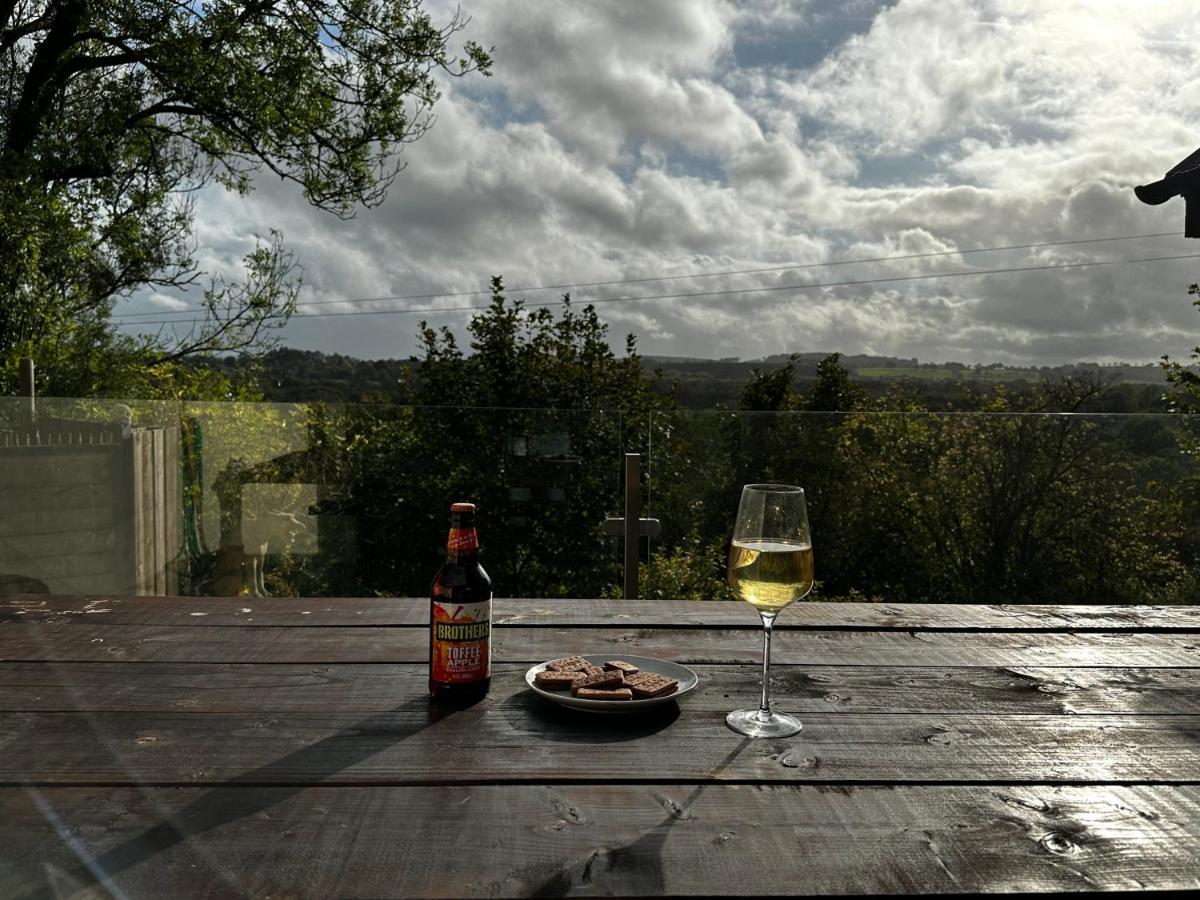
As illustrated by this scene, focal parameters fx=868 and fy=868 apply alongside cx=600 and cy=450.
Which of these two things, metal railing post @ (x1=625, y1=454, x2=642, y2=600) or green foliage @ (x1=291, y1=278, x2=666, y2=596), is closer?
metal railing post @ (x1=625, y1=454, x2=642, y2=600)

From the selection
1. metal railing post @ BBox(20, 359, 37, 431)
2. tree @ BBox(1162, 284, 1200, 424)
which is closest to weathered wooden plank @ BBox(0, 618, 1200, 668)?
metal railing post @ BBox(20, 359, 37, 431)

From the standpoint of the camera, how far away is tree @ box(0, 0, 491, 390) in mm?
5684

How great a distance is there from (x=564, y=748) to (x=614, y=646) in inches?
16.4

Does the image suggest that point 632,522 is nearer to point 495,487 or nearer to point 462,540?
point 495,487

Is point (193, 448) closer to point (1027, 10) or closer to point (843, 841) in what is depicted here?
point (843, 841)

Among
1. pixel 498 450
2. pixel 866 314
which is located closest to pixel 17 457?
pixel 498 450

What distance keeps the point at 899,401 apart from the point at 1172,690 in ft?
17.1

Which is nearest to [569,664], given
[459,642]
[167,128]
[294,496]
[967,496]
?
[459,642]

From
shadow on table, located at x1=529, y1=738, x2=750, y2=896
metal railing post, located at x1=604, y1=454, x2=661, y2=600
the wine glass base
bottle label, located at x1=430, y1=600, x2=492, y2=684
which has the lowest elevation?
metal railing post, located at x1=604, y1=454, x2=661, y2=600

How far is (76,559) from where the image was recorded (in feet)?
13.3

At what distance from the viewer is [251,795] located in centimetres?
83

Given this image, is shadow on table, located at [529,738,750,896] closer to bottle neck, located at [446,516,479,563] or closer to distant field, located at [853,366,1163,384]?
bottle neck, located at [446,516,479,563]

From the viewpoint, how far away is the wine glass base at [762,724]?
99 cm

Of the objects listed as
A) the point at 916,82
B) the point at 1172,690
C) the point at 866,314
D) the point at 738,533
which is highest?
the point at 916,82
